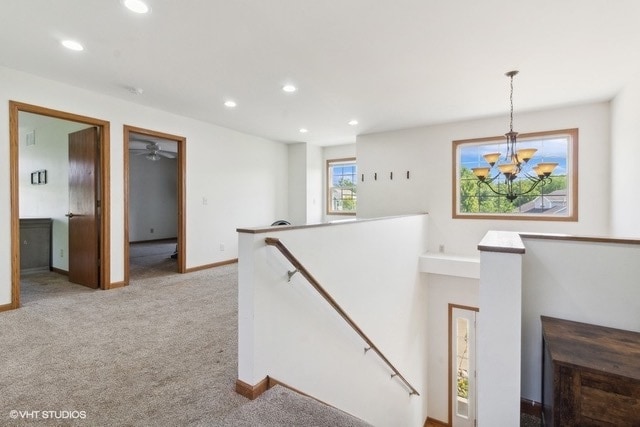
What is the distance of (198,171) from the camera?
4.99 meters

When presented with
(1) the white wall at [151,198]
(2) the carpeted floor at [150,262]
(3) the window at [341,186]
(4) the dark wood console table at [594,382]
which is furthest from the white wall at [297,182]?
(4) the dark wood console table at [594,382]

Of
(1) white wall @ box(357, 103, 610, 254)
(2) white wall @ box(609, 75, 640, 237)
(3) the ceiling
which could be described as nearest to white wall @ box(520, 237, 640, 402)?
(3) the ceiling

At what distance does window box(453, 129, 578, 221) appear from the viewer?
4363mm

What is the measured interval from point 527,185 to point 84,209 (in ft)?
21.3

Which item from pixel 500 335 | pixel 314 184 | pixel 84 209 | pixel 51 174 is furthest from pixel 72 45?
pixel 314 184

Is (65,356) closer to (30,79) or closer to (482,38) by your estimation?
(30,79)

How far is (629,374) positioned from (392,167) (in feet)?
14.8

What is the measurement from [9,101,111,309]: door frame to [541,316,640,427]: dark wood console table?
4.56m

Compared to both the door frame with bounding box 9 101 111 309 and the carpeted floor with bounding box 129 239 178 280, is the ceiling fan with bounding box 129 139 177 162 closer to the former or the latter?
the carpeted floor with bounding box 129 239 178 280

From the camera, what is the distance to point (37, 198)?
4.99 meters

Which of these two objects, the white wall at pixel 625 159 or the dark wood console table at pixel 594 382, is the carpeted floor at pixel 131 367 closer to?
the dark wood console table at pixel 594 382

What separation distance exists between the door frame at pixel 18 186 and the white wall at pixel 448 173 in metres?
4.14

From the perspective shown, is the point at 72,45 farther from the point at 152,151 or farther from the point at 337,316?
the point at 152,151

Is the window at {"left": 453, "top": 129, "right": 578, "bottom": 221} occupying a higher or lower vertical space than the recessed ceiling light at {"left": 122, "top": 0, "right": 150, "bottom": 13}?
lower
